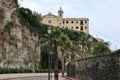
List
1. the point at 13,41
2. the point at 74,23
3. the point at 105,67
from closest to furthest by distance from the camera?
the point at 105,67
the point at 13,41
the point at 74,23

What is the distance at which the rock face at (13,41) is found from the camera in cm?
8106

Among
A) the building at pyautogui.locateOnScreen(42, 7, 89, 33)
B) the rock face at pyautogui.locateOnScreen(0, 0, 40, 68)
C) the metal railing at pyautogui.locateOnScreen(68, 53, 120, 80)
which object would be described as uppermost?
the building at pyautogui.locateOnScreen(42, 7, 89, 33)

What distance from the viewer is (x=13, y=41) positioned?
86062 millimetres

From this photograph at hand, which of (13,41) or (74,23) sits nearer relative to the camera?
(13,41)

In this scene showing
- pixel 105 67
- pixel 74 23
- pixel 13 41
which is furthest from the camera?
pixel 74 23

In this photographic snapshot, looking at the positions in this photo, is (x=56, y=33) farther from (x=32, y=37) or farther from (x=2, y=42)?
(x=32, y=37)

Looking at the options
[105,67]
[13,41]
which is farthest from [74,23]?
[105,67]

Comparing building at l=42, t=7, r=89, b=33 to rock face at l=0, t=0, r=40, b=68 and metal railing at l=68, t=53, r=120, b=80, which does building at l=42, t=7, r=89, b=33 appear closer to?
rock face at l=0, t=0, r=40, b=68

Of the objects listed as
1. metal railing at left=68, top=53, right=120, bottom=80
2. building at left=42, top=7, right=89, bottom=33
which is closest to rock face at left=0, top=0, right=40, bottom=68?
metal railing at left=68, top=53, right=120, bottom=80

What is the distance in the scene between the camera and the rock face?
266 ft

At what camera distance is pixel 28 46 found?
97.6 meters

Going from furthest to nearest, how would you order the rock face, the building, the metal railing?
1. the building
2. the rock face
3. the metal railing

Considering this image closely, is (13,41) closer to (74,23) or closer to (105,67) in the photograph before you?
(105,67)

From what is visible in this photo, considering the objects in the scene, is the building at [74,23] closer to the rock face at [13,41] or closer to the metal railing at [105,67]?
the rock face at [13,41]
